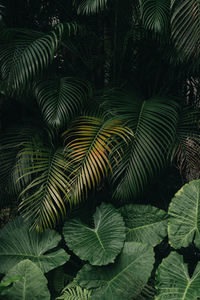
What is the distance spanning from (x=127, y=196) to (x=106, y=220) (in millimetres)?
234

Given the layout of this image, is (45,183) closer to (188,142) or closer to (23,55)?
(23,55)

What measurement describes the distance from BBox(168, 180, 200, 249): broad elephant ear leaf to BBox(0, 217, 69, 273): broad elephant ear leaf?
76 cm

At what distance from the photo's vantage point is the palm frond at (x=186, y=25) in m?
2.08

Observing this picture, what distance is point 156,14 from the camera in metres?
2.14

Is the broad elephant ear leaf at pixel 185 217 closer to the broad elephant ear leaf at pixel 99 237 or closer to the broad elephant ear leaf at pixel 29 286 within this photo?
the broad elephant ear leaf at pixel 99 237

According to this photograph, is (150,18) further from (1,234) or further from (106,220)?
(1,234)

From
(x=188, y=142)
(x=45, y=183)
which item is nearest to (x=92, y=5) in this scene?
(x=188, y=142)

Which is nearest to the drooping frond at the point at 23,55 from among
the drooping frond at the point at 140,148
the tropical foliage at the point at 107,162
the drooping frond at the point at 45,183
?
the tropical foliage at the point at 107,162

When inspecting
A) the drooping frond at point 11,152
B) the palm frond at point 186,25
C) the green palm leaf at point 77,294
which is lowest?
the green palm leaf at point 77,294

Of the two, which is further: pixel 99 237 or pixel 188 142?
pixel 188 142

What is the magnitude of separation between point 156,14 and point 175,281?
1.78 m

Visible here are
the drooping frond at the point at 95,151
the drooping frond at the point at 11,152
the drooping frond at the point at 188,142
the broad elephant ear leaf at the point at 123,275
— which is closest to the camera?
the broad elephant ear leaf at the point at 123,275

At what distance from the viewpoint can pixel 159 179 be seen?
8.23 ft

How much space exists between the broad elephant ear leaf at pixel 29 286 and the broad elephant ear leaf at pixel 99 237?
28 centimetres
